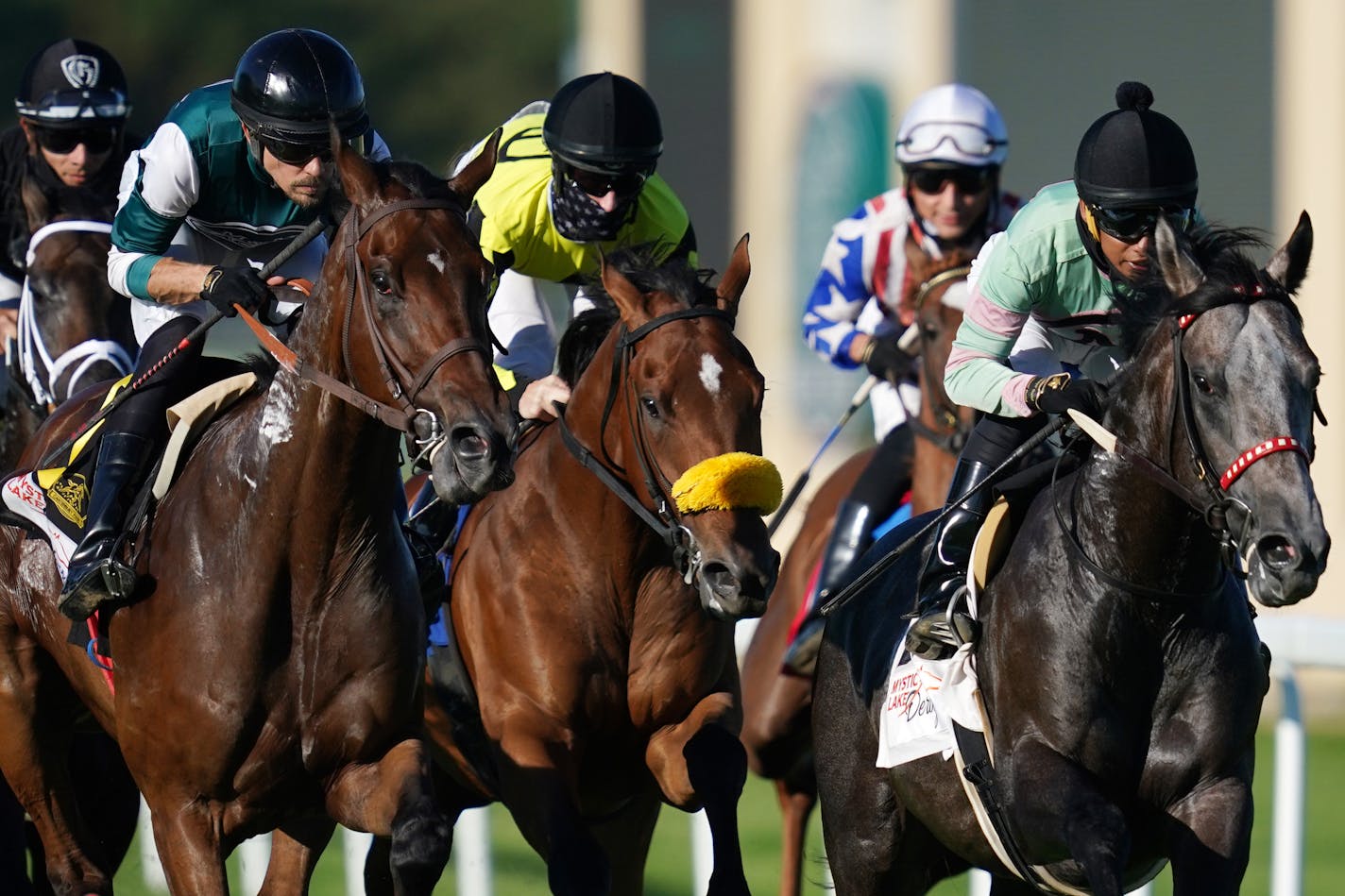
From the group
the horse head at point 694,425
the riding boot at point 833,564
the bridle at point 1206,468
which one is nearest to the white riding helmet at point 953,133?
the riding boot at point 833,564

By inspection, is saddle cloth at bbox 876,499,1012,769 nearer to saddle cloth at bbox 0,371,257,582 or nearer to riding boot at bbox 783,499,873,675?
saddle cloth at bbox 0,371,257,582

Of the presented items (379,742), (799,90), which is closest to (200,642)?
(379,742)

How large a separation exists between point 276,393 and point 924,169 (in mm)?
3686

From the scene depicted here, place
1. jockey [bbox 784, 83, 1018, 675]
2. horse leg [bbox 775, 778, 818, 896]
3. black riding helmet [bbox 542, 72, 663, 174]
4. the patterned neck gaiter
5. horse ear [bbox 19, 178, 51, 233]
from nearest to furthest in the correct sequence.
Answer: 1. black riding helmet [bbox 542, 72, 663, 174]
2. the patterned neck gaiter
3. horse ear [bbox 19, 178, 51, 233]
4. horse leg [bbox 775, 778, 818, 896]
5. jockey [bbox 784, 83, 1018, 675]

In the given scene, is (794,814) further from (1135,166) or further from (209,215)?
(1135,166)

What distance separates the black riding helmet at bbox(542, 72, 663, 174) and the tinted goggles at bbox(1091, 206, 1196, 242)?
128cm

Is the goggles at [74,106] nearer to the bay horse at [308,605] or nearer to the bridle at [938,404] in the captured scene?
the bay horse at [308,605]

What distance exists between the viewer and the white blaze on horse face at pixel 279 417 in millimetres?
5387

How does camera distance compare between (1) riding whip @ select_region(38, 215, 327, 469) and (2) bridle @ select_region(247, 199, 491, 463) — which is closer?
(2) bridle @ select_region(247, 199, 491, 463)

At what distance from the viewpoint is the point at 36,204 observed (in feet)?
25.9

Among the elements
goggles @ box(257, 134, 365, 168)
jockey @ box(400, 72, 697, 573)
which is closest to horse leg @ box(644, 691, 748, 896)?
jockey @ box(400, 72, 697, 573)

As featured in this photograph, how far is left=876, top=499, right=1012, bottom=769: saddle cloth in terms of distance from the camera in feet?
18.8

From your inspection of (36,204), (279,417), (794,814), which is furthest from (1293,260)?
(36,204)

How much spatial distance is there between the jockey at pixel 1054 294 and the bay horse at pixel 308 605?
1356 mm
